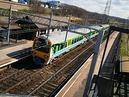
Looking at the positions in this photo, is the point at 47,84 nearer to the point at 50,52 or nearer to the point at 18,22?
the point at 50,52

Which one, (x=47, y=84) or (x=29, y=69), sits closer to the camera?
(x=47, y=84)

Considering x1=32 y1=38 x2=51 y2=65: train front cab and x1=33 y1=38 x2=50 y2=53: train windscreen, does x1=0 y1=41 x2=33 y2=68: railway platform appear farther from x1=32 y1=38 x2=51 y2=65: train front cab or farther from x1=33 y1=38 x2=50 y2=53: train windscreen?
x1=33 y1=38 x2=50 y2=53: train windscreen

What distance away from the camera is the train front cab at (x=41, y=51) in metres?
26.8

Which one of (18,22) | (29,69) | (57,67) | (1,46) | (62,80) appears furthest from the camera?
(18,22)

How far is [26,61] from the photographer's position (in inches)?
1121

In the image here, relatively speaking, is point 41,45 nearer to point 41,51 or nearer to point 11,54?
point 41,51

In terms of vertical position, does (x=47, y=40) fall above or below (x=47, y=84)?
above

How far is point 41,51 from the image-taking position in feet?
89.7

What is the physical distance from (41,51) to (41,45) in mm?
592

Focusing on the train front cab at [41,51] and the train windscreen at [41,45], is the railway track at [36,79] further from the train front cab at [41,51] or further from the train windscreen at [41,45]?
the train windscreen at [41,45]

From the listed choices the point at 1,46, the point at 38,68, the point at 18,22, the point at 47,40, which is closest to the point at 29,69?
the point at 38,68

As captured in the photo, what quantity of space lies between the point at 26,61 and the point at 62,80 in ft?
20.0

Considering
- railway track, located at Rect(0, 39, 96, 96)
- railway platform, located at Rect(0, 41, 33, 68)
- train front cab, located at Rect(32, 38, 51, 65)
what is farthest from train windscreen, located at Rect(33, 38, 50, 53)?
railway platform, located at Rect(0, 41, 33, 68)

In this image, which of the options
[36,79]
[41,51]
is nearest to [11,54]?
[41,51]
